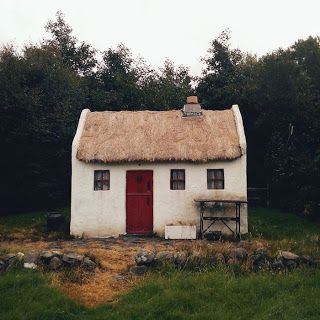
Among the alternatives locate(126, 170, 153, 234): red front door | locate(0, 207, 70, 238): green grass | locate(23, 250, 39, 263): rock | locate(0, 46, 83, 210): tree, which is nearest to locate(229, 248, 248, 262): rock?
locate(23, 250, 39, 263): rock

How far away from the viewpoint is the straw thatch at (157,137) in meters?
16.7

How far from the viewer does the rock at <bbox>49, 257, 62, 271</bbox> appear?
34.8ft

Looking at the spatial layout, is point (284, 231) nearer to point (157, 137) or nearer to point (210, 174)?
point (210, 174)

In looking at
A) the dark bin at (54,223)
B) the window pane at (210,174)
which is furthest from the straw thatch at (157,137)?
the dark bin at (54,223)

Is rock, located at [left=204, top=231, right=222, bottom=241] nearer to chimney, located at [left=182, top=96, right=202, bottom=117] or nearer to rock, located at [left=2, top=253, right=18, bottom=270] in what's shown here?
chimney, located at [left=182, top=96, right=202, bottom=117]

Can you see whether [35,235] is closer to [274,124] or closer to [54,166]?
[54,166]

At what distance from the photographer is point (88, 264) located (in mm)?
10977

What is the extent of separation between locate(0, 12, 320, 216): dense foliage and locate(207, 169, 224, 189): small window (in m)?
5.68

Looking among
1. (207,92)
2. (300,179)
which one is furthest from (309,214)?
(207,92)

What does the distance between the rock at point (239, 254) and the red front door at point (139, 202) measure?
6297 mm

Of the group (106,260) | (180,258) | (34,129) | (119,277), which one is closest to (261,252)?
(180,258)

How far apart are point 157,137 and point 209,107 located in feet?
35.8

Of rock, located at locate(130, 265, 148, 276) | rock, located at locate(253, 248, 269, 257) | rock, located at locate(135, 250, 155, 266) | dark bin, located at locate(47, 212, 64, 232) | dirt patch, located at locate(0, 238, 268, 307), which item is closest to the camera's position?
dirt patch, located at locate(0, 238, 268, 307)

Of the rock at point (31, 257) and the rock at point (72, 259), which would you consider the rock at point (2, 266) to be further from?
the rock at point (72, 259)
